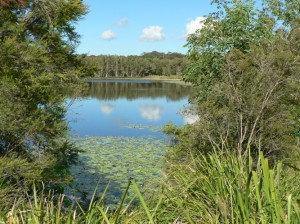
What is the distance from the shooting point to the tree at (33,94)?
8.62 meters

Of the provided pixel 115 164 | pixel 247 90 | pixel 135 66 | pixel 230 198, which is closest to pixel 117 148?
pixel 115 164

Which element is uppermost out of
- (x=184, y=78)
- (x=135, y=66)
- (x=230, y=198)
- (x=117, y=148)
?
(x=135, y=66)

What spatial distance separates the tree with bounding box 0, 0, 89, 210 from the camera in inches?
339

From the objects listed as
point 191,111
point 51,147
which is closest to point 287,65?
point 191,111

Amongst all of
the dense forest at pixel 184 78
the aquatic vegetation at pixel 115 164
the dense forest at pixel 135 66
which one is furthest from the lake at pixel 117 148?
the dense forest at pixel 135 66

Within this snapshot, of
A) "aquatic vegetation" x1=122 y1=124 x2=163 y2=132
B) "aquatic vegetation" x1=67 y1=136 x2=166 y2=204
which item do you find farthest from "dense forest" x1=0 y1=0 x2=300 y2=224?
"aquatic vegetation" x1=122 y1=124 x2=163 y2=132

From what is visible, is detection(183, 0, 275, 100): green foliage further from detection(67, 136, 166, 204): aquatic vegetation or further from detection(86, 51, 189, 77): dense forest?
detection(86, 51, 189, 77): dense forest

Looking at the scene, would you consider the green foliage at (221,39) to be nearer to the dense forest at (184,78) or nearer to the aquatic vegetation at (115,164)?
the dense forest at (184,78)

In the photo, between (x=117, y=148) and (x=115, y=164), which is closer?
(x=115, y=164)

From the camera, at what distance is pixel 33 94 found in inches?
363

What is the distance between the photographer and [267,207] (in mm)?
2354

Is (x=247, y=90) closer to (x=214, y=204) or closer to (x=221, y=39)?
(x=221, y=39)

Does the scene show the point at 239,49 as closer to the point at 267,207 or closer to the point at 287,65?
the point at 287,65

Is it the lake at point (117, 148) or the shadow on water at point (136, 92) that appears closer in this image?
the lake at point (117, 148)
